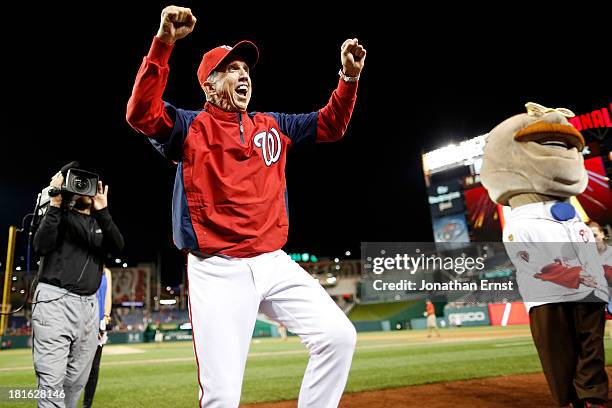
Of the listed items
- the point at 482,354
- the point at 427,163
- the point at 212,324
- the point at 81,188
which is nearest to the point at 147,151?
the point at 427,163

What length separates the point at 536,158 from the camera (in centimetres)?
361

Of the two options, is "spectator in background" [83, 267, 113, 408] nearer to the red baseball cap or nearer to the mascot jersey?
the red baseball cap

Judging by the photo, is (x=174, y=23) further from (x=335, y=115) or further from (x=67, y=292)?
(x=67, y=292)

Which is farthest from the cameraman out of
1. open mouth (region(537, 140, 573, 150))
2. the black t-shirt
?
open mouth (region(537, 140, 573, 150))

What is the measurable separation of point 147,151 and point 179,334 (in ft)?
35.9

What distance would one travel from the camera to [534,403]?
473 cm

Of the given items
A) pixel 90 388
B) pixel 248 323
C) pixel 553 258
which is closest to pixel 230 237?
pixel 248 323

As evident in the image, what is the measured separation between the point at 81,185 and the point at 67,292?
0.77 m

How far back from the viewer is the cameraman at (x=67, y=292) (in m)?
3.12

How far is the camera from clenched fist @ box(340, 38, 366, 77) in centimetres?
258

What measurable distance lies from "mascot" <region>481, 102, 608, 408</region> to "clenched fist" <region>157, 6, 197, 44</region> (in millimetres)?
2679

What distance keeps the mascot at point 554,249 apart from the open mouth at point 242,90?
2.23 metres

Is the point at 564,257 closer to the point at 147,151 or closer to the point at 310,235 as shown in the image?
the point at 147,151

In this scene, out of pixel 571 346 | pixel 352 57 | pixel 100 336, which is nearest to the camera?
pixel 352 57
